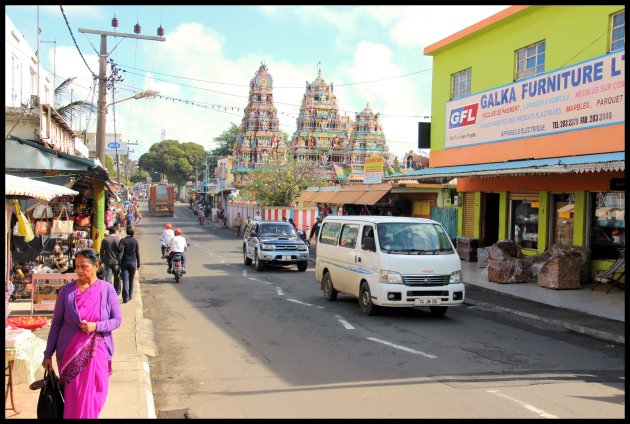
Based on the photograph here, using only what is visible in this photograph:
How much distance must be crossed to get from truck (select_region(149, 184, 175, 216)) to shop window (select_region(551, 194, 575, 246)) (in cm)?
5832

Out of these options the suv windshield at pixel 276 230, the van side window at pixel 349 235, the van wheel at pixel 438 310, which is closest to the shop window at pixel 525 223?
the suv windshield at pixel 276 230

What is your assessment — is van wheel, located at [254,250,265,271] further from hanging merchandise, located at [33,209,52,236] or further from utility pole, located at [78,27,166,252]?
hanging merchandise, located at [33,209,52,236]

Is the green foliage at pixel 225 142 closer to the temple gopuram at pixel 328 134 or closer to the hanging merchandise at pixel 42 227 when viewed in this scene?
the temple gopuram at pixel 328 134

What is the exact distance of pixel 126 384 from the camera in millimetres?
6926

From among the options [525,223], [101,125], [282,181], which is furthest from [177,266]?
[282,181]

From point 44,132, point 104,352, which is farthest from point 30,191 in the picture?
point 44,132

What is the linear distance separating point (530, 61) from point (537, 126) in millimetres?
2419

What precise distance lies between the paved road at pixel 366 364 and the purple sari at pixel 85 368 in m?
1.63

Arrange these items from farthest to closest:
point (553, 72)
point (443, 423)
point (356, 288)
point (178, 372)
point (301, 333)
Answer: point (553, 72) < point (356, 288) < point (301, 333) < point (178, 372) < point (443, 423)

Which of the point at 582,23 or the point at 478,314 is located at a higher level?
the point at 582,23

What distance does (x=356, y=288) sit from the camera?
12484 millimetres

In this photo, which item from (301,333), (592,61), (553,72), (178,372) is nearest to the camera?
(178,372)

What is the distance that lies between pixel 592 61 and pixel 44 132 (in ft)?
52.0

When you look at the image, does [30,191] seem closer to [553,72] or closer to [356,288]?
[356,288]
